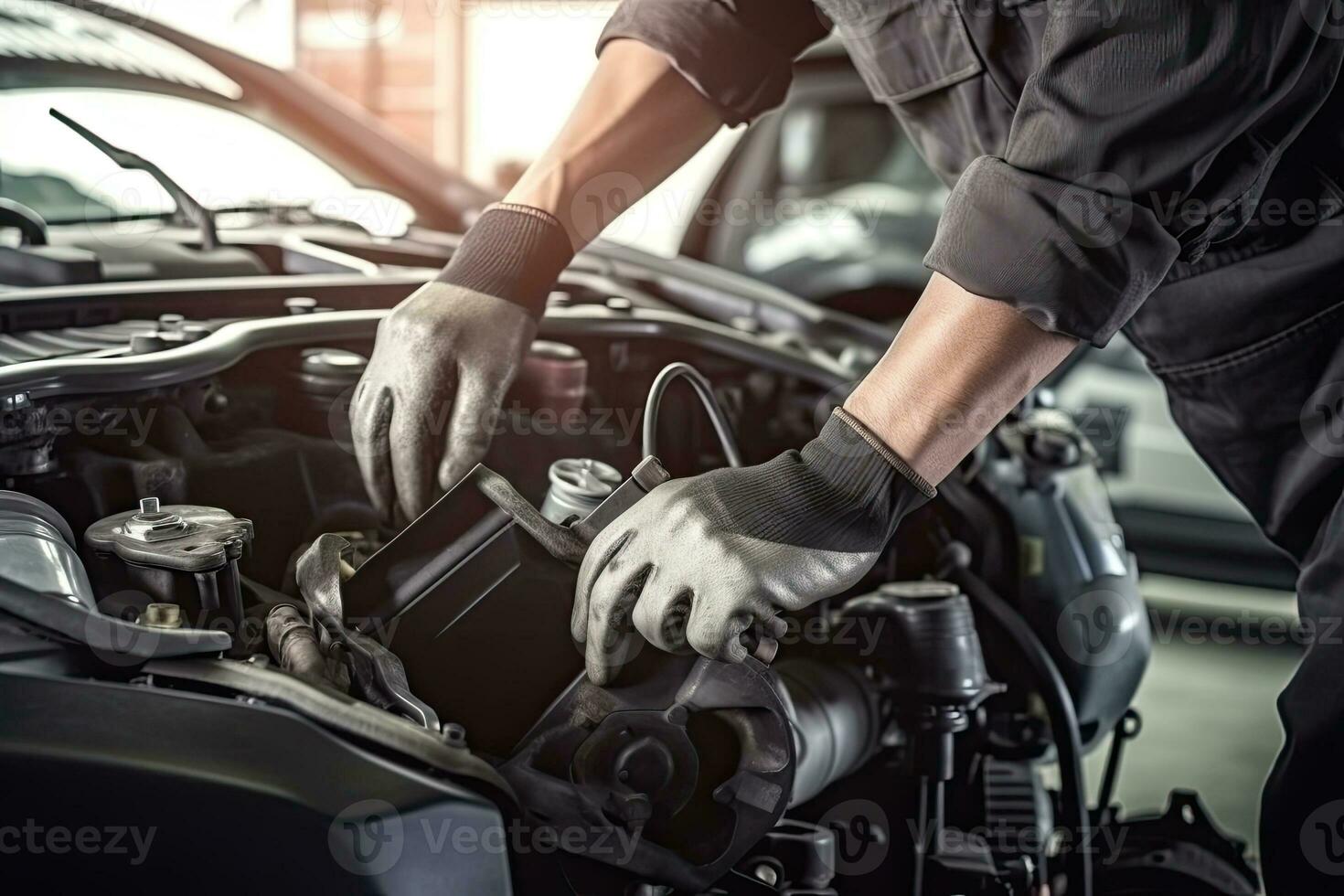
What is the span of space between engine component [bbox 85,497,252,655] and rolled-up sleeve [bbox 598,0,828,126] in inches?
26.4

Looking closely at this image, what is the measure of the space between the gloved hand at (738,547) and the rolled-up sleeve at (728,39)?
538mm

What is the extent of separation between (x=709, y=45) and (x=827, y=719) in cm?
70

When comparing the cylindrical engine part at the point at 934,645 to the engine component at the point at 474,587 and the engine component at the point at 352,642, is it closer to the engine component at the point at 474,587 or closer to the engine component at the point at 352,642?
the engine component at the point at 474,587

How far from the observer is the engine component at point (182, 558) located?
86cm

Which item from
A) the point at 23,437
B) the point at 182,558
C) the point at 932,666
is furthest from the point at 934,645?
the point at 23,437

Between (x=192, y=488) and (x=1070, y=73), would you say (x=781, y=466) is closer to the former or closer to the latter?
(x=1070, y=73)

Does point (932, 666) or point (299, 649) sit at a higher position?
point (299, 649)

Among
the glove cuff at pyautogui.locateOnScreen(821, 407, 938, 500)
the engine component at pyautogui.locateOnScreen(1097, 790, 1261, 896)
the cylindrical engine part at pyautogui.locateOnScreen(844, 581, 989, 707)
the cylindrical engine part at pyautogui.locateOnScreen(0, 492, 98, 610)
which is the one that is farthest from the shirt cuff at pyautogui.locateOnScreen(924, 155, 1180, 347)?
the engine component at pyautogui.locateOnScreen(1097, 790, 1261, 896)

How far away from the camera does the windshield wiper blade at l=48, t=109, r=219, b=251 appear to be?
150cm

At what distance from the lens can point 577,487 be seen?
102 centimetres

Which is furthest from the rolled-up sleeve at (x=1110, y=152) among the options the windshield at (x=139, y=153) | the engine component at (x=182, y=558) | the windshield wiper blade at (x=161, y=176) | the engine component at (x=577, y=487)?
the windshield at (x=139, y=153)

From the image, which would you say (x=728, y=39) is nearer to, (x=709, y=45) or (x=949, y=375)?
(x=709, y=45)

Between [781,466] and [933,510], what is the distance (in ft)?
1.99

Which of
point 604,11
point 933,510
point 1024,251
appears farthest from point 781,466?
point 604,11
